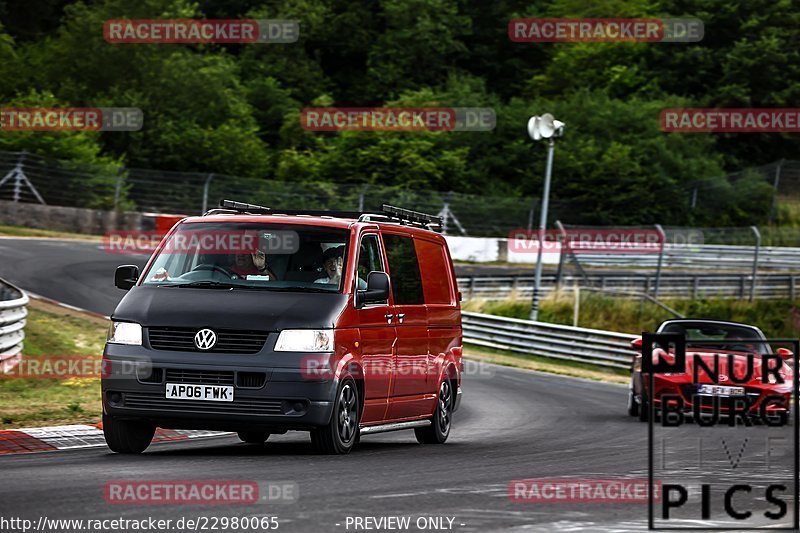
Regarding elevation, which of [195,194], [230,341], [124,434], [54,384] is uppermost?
[195,194]

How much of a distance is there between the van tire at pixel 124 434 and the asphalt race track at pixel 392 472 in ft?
0.44

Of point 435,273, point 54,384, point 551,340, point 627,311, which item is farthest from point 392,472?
point 627,311

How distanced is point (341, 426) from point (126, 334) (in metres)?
1.86

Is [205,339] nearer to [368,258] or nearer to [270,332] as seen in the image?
[270,332]

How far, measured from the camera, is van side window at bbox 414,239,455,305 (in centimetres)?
1375

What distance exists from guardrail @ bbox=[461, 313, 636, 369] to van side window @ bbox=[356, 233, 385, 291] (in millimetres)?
20516

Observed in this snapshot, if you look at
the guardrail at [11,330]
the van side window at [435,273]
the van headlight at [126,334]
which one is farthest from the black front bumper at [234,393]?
the guardrail at [11,330]

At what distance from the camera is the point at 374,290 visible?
11.7 metres

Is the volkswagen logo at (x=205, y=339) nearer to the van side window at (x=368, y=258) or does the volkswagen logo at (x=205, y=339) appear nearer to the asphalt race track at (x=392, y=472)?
the asphalt race track at (x=392, y=472)

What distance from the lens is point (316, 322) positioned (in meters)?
11.0

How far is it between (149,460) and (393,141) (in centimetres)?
4661

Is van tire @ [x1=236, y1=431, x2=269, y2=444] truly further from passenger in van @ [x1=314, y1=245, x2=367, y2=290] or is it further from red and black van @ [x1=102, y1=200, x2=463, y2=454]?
passenger in van @ [x1=314, y1=245, x2=367, y2=290]

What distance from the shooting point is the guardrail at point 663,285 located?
128 ft

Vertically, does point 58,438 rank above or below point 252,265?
below
